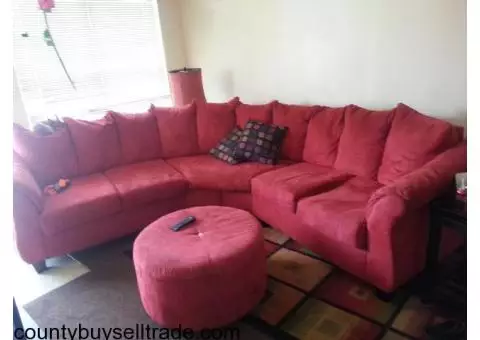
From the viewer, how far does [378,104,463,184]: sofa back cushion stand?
2084 millimetres

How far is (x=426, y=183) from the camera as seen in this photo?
5.79 ft

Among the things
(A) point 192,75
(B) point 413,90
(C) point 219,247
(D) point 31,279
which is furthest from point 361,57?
(D) point 31,279

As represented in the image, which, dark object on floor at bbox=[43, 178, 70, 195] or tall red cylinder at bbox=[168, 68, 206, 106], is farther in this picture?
tall red cylinder at bbox=[168, 68, 206, 106]

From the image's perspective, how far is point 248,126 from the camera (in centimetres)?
310

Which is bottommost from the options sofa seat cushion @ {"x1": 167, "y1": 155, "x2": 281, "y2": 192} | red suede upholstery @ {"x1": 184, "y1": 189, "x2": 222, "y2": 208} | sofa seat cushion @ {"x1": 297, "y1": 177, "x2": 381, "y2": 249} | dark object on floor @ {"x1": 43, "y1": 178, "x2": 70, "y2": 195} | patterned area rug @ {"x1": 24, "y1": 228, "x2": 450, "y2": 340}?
patterned area rug @ {"x1": 24, "y1": 228, "x2": 450, "y2": 340}

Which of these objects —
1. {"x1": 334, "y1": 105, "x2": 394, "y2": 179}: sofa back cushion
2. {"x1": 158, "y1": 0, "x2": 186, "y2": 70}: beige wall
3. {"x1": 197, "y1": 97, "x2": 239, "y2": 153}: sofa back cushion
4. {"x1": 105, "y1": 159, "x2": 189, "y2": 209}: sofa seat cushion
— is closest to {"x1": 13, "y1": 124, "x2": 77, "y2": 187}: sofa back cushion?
{"x1": 105, "y1": 159, "x2": 189, "y2": 209}: sofa seat cushion

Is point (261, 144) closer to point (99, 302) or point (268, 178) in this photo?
point (268, 178)

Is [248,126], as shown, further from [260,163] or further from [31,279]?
[31,279]

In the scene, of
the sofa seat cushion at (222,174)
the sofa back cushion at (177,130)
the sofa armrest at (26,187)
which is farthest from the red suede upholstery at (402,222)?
the sofa armrest at (26,187)

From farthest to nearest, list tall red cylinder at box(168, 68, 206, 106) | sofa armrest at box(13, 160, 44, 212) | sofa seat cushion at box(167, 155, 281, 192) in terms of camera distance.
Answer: tall red cylinder at box(168, 68, 206, 106) → sofa seat cushion at box(167, 155, 281, 192) → sofa armrest at box(13, 160, 44, 212)

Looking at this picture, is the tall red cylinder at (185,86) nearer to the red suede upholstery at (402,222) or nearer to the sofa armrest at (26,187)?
the sofa armrest at (26,187)

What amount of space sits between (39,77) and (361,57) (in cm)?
285

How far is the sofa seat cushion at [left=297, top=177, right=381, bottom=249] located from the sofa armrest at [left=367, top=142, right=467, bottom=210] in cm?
13

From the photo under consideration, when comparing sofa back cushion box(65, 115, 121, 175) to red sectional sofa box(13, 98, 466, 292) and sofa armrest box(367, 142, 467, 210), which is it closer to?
red sectional sofa box(13, 98, 466, 292)
